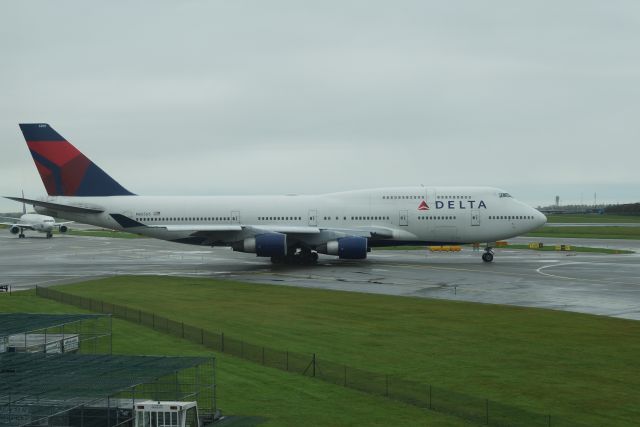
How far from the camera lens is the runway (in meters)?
38.3

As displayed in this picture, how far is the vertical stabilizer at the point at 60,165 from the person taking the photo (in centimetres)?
5869

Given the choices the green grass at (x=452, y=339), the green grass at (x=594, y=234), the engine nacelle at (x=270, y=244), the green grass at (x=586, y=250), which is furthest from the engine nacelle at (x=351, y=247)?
the green grass at (x=594, y=234)

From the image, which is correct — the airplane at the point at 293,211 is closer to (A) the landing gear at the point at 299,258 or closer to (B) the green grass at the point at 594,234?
(A) the landing gear at the point at 299,258

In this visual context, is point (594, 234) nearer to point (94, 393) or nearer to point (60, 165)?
point (60, 165)

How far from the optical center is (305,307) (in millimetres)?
35156

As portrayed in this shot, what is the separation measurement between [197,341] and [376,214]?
32228 mm

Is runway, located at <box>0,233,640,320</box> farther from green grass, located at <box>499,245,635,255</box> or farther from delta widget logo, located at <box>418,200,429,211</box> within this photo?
delta widget logo, located at <box>418,200,429,211</box>

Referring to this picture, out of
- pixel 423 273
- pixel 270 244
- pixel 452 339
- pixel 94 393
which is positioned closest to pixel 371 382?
pixel 452 339

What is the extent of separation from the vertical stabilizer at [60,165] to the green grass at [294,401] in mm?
36514

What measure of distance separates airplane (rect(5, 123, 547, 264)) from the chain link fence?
27.2 metres

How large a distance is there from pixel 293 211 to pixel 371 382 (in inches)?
1491

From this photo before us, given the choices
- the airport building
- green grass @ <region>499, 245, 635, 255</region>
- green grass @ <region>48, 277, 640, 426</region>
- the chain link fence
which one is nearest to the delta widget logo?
green grass @ <region>48, 277, 640, 426</region>

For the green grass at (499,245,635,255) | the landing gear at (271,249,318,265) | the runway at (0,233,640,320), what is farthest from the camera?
the green grass at (499,245,635,255)

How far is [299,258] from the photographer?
192ft
